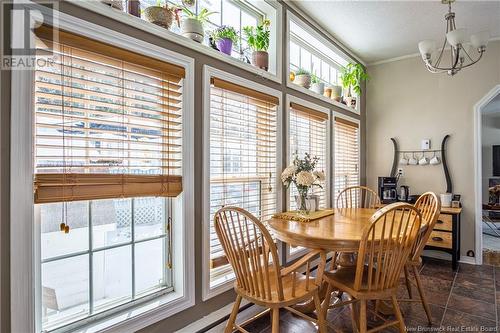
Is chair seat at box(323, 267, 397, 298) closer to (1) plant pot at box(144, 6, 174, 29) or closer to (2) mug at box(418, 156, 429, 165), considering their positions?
(1) plant pot at box(144, 6, 174, 29)

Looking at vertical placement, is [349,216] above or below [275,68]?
below

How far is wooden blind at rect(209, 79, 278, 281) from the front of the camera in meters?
2.22

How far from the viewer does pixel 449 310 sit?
7.84 feet

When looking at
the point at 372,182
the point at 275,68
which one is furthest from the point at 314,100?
the point at 372,182

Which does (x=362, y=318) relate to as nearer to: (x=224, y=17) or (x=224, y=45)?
(x=224, y=45)

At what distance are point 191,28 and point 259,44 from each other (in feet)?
2.44

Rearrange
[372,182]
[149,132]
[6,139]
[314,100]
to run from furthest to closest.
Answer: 1. [372,182]
2. [314,100]
3. [149,132]
4. [6,139]

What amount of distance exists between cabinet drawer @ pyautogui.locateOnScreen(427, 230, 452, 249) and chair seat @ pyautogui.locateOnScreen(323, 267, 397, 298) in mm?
2162

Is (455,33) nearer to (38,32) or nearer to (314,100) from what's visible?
(314,100)

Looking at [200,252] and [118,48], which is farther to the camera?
[200,252]

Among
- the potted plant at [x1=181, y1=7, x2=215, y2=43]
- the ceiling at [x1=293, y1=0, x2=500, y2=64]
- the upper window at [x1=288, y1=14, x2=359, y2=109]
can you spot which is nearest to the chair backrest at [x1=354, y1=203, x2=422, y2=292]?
the potted plant at [x1=181, y1=7, x2=215, y2=43]

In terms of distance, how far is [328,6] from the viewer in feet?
9.45

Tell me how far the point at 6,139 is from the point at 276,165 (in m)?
2.04

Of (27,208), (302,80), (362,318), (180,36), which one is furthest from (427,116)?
(27,208)
